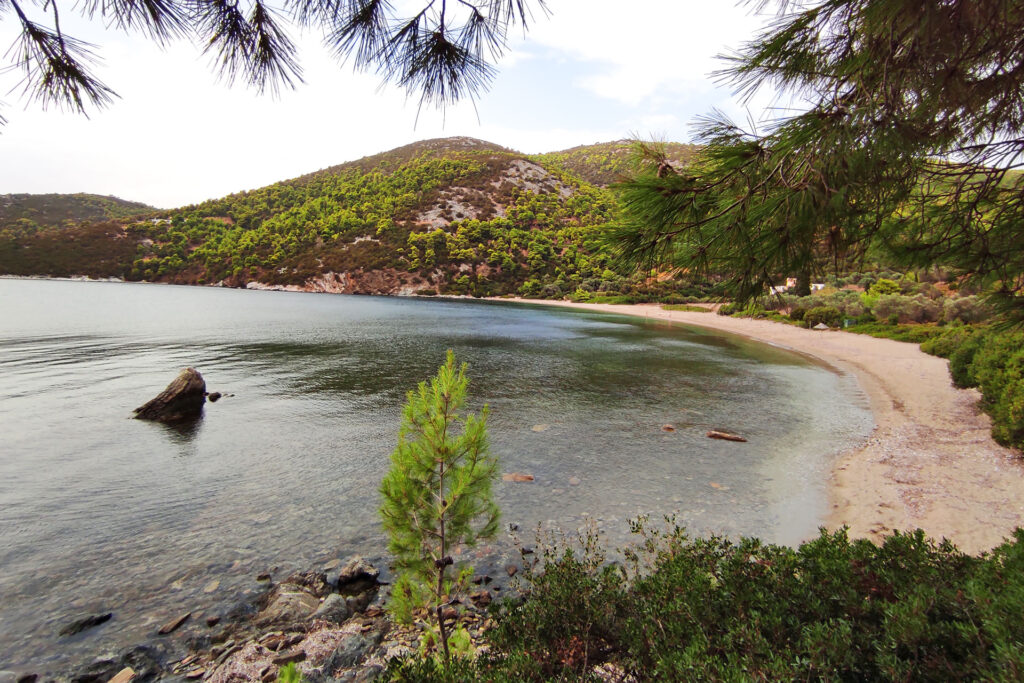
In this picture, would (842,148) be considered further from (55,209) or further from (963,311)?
(55,209)

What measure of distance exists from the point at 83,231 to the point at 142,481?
150589 millimetres

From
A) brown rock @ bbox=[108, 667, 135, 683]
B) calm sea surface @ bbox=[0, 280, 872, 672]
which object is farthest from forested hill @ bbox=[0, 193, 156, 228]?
brown rock @ bbox=[108, 667, 135, 683]

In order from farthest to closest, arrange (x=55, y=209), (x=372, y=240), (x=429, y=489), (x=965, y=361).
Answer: (x=55, y=209), (x=372, y=240), (x=965, y=361), (x=429, y=489)

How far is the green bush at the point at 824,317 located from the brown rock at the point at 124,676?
4469 centimetres

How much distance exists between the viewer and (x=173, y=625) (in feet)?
15.4

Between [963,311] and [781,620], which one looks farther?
[963,311]

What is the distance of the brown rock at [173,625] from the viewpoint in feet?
15.2

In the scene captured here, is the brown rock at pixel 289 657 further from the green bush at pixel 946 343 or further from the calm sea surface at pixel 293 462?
the green bush at pixel 946 343

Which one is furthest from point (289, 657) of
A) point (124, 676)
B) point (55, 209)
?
point (55, 209)

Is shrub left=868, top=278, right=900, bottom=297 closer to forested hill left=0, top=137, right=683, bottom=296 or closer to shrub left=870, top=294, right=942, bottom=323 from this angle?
shrub left=870, top=294, right=942, bottom=323

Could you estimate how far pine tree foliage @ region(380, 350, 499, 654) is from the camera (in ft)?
11.9

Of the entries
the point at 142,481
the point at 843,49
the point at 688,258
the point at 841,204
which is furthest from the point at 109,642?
the point at 843,49

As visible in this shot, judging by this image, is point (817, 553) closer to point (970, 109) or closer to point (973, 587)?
point (973, 587)

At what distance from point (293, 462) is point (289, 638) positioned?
590 centimetres
